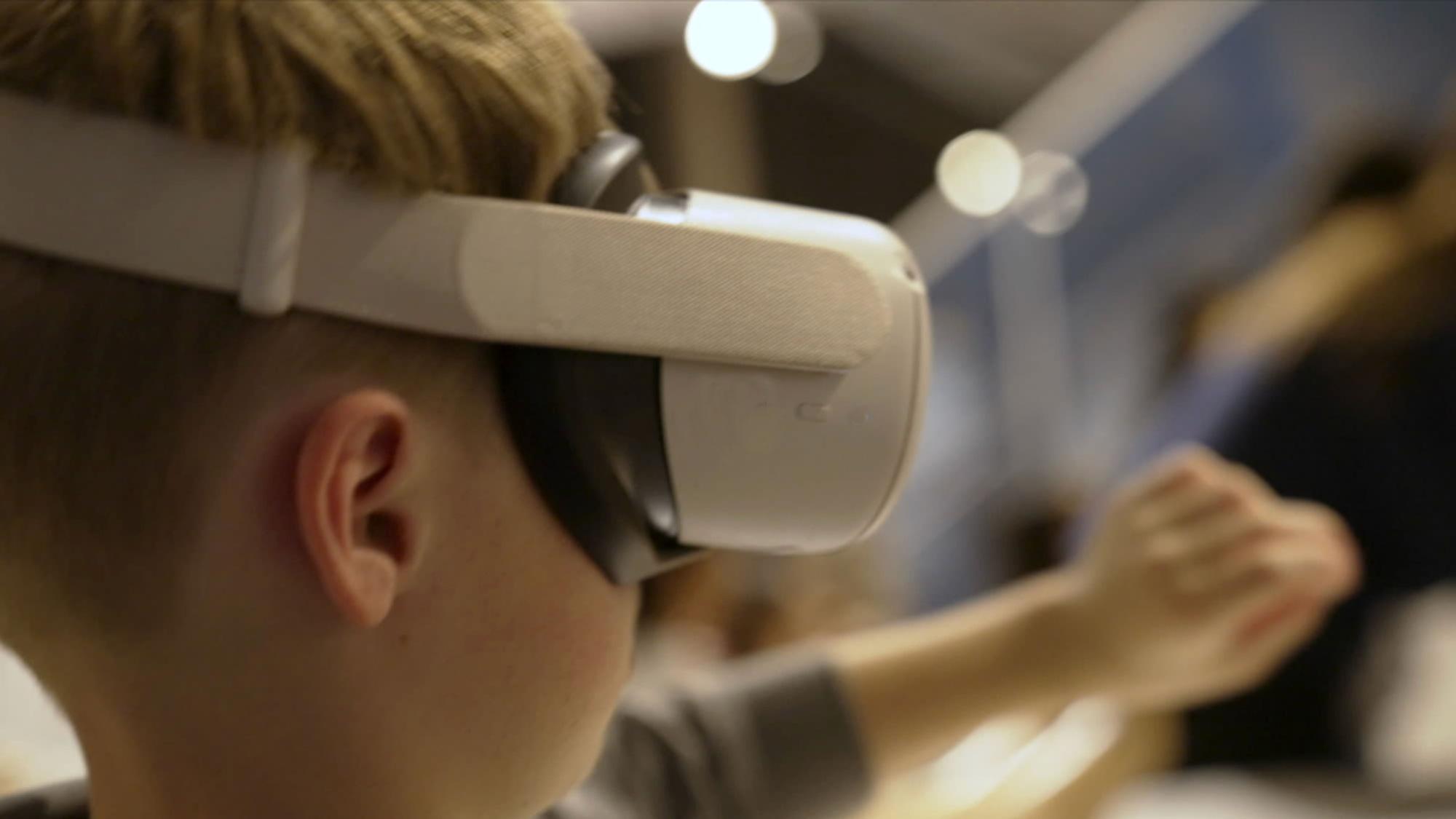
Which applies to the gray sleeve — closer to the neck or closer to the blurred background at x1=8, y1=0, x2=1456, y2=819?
the blurred background at x1=8, y1=0, x2=1456, y2=819

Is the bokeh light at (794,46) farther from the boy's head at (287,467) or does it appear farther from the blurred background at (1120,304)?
the boy's head at (287,467)

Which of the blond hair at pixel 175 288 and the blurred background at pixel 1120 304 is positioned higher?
the blond hair at pixel 175 288

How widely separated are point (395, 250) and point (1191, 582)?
1.45ft

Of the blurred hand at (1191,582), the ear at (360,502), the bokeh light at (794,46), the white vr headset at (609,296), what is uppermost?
the white vr headset at (609,296)

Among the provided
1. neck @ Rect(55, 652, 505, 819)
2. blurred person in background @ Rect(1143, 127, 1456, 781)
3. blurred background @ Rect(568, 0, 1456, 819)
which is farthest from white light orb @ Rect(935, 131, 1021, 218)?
neck @ Rect(55, 652, 505, 819)

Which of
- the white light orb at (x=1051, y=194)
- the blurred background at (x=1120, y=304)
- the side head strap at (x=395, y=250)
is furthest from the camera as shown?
the white light orb at (x=1051, y=194)

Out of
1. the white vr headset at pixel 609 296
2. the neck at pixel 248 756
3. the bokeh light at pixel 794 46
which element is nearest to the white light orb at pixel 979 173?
the bokeh light at pixel 794 46

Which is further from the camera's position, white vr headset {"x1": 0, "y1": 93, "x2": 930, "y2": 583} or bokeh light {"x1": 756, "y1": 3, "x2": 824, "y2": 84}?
bokeh light {"x1": 756, "y1": 3, "x2": 824, "y2": 84}

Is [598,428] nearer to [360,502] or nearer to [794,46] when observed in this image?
[360,502]

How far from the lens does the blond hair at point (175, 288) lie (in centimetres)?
39

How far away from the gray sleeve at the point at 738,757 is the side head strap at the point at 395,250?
11.1 inches

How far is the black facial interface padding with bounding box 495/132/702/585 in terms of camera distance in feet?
1.37

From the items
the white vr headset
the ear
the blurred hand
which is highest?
the white vr headset

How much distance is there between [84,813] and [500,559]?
254 mm
